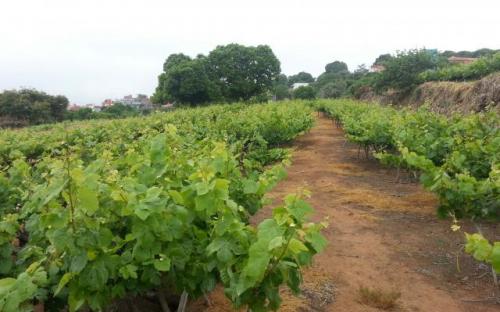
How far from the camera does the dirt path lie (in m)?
4.64

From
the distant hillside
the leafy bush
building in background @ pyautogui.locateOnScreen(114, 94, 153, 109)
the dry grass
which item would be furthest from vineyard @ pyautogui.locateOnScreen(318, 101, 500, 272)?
building in background @ pyautogui.locateOnScreen(114, 94, 153, 109)

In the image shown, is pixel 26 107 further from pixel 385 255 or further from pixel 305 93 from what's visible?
pixel 305 93

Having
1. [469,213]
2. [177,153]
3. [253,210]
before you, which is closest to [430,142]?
[469,213]

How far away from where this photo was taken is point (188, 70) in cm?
4125

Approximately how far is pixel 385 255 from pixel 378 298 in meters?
1.54

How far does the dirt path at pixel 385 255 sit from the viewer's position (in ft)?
15.2

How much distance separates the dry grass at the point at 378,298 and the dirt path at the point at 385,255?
0.25 feet

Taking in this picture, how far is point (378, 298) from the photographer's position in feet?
15.0

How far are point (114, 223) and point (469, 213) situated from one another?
4.03 meters

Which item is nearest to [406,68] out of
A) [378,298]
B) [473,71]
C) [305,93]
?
[473,71]

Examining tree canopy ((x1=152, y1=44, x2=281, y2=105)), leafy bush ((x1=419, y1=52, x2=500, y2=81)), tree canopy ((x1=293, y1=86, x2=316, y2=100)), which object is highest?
tree canopy ((x1=152, y1=44, x2=281, y2=105))

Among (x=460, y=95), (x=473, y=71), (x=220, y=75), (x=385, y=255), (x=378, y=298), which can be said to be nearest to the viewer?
(x=378, y=298)

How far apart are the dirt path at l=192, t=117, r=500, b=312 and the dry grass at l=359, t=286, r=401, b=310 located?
8 cm

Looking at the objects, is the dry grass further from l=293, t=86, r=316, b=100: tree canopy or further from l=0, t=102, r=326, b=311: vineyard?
l=293, t=86, r=316, b=100: tree canopy
